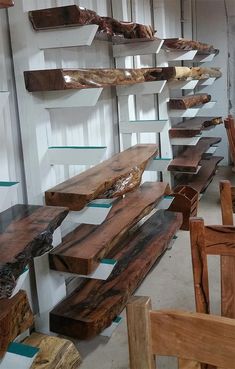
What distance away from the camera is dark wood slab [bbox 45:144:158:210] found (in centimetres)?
191

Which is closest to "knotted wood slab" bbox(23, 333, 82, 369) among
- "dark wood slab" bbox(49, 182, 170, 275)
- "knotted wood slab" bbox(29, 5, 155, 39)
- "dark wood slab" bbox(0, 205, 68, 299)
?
"dark wood slab" bbox(49, 182, 170, 275)

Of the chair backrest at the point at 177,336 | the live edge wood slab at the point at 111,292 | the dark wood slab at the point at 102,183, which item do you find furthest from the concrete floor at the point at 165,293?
the chair backrest at the point at 177,336

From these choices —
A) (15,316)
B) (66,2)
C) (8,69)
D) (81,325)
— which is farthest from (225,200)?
(66,2)

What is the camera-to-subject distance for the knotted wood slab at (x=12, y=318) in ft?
4.41

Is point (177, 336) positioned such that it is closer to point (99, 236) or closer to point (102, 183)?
point (102, 183)

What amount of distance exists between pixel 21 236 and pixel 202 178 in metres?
3.25

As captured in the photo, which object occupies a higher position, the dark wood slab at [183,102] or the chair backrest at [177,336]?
the dark wood slab at [183,102]

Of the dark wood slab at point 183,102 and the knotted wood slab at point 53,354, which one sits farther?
the dark wood slab at point 183,102

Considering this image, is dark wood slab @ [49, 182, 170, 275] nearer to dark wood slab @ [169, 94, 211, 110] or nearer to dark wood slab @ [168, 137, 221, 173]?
dark wood slab @ [168, 137, 221, 173]

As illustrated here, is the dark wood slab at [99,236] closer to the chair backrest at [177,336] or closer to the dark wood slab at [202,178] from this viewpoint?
the chair backrest at [177,336]

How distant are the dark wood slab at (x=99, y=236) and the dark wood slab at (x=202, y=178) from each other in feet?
4.41

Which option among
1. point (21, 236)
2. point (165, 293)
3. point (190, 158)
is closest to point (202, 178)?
point (190, 158)

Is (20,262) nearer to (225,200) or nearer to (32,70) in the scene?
(225,200)

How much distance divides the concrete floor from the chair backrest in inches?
49.6
